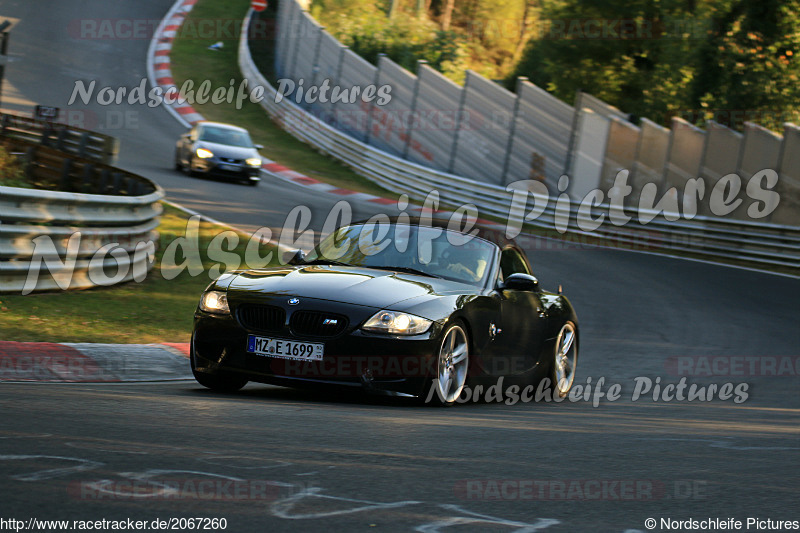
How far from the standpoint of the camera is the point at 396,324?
7.04 meters

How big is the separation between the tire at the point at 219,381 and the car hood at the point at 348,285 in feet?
1.92

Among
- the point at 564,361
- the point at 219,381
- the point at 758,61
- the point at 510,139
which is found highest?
the point at 758,61

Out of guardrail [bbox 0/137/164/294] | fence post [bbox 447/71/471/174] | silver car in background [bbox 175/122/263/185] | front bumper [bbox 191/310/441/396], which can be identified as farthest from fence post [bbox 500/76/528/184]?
front bumper [bbox 191/310/441/396]

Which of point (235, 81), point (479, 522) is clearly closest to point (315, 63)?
point (235, 81)

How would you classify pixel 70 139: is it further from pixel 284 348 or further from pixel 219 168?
pixel 284 348

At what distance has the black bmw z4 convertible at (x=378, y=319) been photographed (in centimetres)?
703

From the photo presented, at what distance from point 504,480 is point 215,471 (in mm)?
1258

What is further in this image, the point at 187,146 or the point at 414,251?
the point at 187,146

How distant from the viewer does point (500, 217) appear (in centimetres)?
2609

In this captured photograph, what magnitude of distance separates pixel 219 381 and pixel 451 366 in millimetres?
1630

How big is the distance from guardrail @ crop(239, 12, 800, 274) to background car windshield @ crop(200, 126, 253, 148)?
4891 mm

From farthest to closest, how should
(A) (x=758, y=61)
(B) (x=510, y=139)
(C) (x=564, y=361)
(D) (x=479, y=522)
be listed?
(B) (x=510, y=139) < (A) (x=758, y=61) < (C) (x=564, y=361) < (D) (x=479, y=522)

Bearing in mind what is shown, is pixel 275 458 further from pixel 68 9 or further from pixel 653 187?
pixel 68 9

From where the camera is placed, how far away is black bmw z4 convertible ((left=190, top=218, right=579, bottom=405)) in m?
7.03
